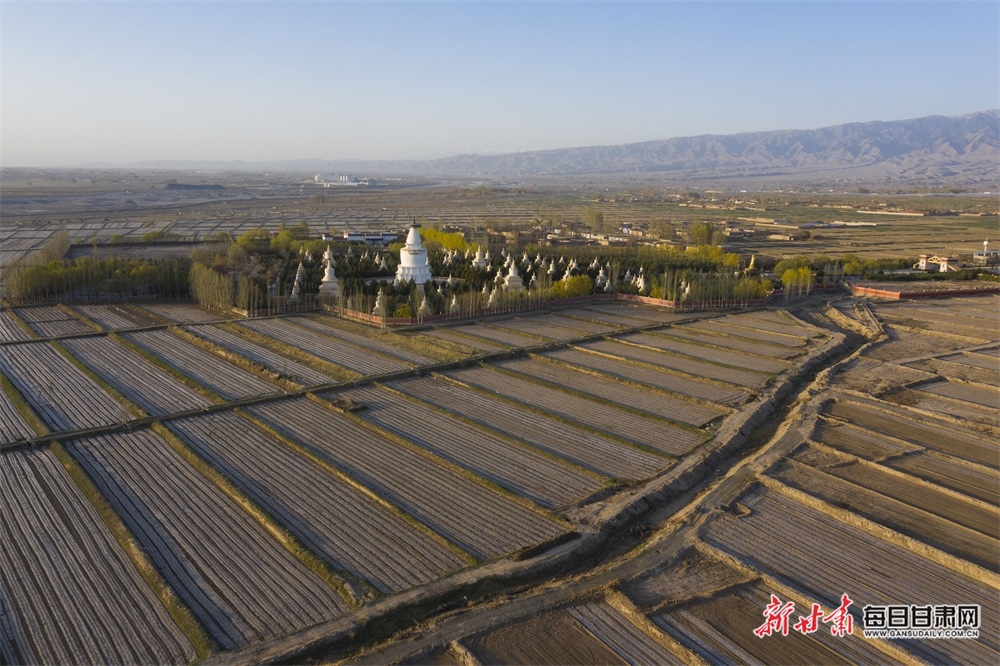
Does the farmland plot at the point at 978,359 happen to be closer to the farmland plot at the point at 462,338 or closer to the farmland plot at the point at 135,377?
the farmland plot at the point at 462,338

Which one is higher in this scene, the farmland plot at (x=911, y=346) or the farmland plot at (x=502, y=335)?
the farmland plot at (x=502, y=335)

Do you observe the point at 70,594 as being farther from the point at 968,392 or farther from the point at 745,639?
the point at 968,392

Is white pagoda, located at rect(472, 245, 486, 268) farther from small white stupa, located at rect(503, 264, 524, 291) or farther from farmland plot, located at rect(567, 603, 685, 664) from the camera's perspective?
farmland plot, located at rect(567, 603, 685, 664)

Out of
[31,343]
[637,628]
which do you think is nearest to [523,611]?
[637,628]

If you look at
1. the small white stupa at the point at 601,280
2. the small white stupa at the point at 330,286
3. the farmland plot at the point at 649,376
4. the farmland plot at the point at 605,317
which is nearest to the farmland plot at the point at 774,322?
the farmland plot at the point at 605,317

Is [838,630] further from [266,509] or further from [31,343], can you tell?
[31,343]

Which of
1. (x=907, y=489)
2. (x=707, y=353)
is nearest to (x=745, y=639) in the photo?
(x=907, y=489)
